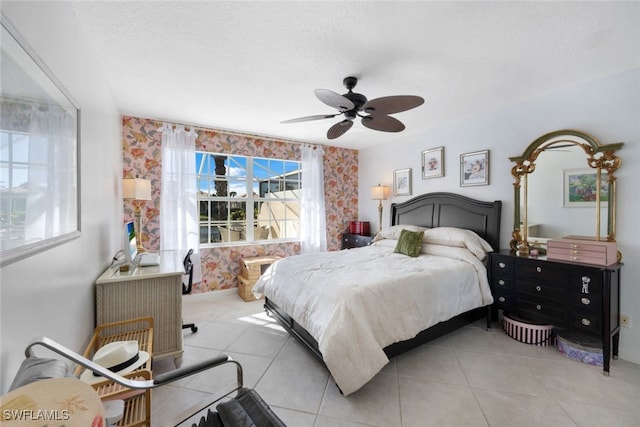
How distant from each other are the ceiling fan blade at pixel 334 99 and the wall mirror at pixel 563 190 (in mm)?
2094

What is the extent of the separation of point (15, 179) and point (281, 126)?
3141 mm

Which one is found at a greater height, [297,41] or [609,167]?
[297,41]

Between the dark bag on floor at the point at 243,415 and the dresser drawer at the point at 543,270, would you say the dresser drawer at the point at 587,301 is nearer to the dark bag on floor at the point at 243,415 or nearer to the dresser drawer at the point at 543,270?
the dresser drawer at the point at 543,270

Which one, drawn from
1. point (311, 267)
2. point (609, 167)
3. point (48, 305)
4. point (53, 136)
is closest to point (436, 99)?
point (609, 167)

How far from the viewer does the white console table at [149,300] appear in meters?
1.88

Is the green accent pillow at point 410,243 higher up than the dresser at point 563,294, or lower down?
higher up

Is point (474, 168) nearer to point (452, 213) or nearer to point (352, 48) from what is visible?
point (452, 213)

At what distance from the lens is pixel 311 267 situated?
259 cm

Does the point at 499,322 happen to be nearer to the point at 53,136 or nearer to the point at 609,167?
the point at 609,167

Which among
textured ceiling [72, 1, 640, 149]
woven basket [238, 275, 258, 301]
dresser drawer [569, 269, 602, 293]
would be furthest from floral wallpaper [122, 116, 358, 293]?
dresser drawer [569, 269, 602, 293]

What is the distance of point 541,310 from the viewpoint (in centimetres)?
240

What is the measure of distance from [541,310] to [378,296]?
164cm

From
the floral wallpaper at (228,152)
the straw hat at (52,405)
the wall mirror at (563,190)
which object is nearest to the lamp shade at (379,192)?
the floral wallpaper at (228,152)

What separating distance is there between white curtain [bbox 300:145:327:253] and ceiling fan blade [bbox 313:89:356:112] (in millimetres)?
2467
